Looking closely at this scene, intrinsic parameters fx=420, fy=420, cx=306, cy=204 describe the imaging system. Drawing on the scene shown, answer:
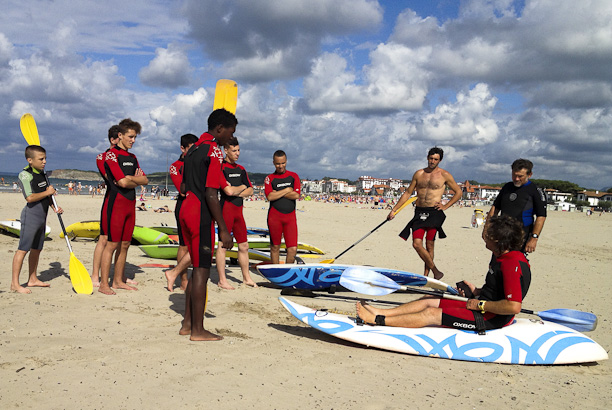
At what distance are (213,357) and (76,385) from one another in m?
0.98

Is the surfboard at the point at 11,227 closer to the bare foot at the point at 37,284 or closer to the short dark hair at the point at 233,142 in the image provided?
the bare foot at the point at 37,284

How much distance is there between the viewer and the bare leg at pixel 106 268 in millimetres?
5167

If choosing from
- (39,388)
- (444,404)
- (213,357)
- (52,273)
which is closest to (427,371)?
(444,404)

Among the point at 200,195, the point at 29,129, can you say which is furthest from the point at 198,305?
the point at 29,129

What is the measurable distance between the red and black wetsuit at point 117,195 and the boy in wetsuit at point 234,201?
125 cm

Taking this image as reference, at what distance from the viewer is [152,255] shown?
27.0 feet

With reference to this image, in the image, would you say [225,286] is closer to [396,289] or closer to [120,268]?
[120,268]

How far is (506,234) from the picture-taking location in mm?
3455

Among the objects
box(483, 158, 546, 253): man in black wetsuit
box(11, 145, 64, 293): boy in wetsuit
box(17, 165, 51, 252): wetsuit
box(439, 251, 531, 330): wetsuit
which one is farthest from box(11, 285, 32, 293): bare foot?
box(483, 158, 546, 253): man in black wetsuit

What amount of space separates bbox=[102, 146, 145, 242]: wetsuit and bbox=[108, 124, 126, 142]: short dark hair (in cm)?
16

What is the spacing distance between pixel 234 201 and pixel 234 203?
31mm

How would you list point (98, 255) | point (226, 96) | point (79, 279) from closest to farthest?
1. point (226, 96)
2. point (79, 279)
3. point (98, 255)

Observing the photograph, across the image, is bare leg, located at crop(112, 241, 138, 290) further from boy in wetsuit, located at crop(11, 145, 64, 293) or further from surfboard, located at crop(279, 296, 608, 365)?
surfboard, located at crop(279, 296, 608, 365)

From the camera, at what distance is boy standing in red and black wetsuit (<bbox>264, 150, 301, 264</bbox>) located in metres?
6.67
